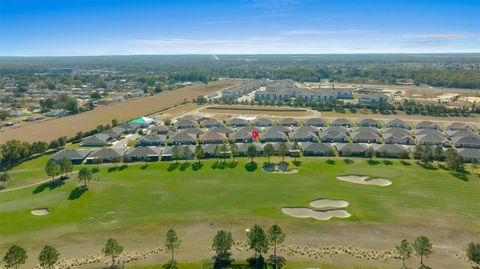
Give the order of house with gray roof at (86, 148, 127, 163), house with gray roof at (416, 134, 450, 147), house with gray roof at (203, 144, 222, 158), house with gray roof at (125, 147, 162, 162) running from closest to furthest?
house with gray roof at (86, 148, 127, 163) → house with gray roof at (125, 147, 162, 162) → house with gray roof at (203, 144, 222, 158) → house with gray roof at (416, 134, 450, 147)

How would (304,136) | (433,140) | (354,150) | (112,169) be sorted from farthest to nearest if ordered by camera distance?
(304,136)
(433,140)
(354,150)
(112,169)

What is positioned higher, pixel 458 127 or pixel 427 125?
pixel 427 125

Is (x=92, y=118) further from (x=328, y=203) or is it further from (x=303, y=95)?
(x=328, y=203)

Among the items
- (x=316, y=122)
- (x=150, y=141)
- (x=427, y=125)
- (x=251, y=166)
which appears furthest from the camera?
(x=316, y=122)

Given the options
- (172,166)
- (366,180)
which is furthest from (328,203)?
(172,166)

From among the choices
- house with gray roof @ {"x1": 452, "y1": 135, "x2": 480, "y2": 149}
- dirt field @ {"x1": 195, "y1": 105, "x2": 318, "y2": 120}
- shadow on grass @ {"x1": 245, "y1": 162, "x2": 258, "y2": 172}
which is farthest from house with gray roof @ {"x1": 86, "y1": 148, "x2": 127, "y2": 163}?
house with gray roof @ {"x1": 452, "y1": 135, "x2": 480, "y2": 149}

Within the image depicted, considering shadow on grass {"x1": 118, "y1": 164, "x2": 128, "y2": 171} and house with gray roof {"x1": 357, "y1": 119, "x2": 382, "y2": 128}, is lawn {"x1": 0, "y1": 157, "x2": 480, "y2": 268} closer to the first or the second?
shadow on grass {"x1": 118, "y1": 164, "x2": 128, "y2": 171}
